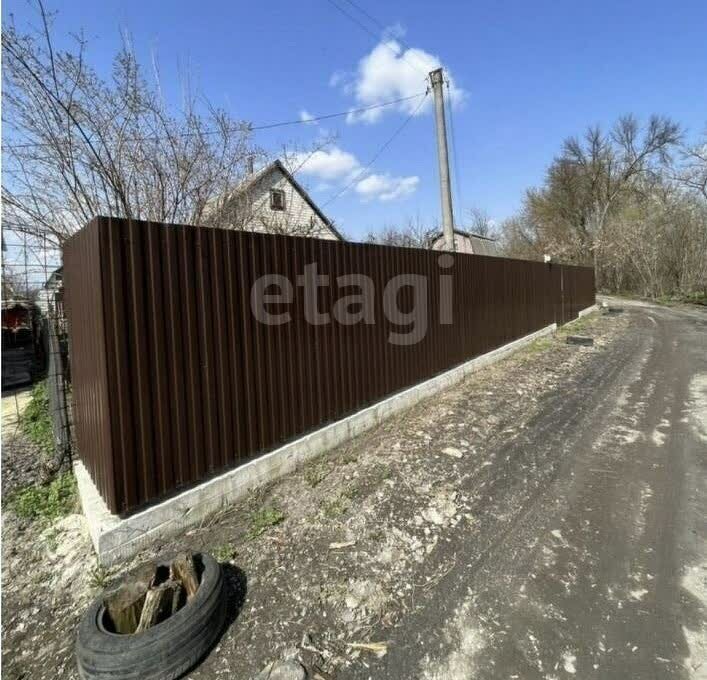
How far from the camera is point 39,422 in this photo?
5.26m

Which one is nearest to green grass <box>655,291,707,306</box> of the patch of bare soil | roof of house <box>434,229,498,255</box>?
roof of house <box>434,229,498,255</box>

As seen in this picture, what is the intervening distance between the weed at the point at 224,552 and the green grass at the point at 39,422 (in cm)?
271

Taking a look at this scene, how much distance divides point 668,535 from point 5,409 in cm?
838

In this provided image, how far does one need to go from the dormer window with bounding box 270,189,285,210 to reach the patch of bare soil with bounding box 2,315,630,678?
6677 mm

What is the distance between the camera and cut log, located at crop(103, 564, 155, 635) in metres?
1.88

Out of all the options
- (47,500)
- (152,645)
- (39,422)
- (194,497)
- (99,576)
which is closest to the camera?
(152,645)

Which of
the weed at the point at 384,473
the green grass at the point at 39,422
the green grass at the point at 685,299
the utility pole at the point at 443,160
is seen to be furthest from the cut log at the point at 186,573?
the green grass at the point at 685,299

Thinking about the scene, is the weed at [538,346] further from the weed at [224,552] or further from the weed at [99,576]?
the weed at [99,576]

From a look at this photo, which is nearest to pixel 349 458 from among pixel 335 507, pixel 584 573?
pixel 335 507

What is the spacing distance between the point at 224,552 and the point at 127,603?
29.4 inches

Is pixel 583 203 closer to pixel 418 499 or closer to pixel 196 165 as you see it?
pixel 196 165

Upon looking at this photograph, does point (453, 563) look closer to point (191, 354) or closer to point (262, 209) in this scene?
point (191, 354)

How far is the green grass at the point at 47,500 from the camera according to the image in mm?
3125

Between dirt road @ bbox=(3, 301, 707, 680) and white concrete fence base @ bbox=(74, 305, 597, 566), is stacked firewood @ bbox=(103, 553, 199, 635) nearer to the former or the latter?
dirt road @ bbox=(3, 301, 707, 680)
